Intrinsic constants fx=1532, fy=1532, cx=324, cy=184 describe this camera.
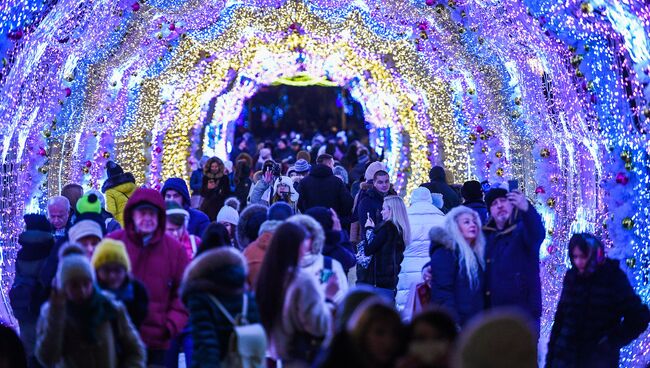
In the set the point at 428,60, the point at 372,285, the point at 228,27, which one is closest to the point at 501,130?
the point at 428,60

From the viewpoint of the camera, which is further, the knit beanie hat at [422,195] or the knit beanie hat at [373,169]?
the knit beanie hat at [373,169]

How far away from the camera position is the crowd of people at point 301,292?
22.1ft

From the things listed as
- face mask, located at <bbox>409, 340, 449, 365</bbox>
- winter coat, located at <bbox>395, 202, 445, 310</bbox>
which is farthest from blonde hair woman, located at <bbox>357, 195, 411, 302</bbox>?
face mask, located at <bbox>409, 340, 449, 365</bbox>

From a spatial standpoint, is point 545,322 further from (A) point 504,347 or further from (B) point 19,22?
(A) point 504,347

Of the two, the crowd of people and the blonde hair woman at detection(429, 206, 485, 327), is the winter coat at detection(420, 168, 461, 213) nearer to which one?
the crowd of people

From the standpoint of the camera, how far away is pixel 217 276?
9156 millimetres

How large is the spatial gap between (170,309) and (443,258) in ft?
8.17

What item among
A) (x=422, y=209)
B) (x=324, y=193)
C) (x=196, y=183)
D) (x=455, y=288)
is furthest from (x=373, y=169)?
(x=455, y=288)

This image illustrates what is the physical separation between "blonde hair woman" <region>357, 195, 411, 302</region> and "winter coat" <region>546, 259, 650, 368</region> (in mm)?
3466

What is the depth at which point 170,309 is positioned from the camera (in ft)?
34.0

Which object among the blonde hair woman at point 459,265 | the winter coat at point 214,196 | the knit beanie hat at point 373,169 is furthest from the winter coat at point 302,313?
the winter coat at point 214,196

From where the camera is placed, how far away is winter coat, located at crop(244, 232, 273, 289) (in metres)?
10.6

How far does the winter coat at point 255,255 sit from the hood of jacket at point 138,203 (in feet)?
2.07

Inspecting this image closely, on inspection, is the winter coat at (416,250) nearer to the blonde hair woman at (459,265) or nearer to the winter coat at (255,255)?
the blonde hair woman at (459,265)
